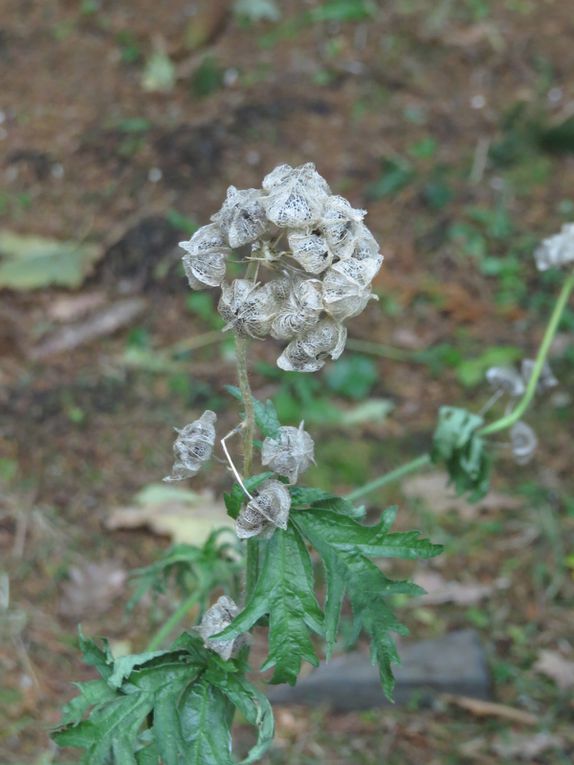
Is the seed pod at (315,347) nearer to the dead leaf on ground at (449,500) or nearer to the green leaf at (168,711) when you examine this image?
the green leaf at (168,711)

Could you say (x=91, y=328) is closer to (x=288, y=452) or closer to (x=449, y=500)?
(x=449, y=500)

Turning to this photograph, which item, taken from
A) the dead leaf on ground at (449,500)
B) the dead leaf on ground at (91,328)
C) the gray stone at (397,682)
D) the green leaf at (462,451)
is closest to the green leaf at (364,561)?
the green leaf at (462,451)

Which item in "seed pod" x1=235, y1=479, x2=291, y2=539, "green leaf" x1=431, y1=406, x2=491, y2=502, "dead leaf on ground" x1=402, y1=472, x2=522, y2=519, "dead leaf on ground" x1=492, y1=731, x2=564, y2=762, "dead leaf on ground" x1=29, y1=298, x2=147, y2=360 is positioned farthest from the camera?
→ "dead leaf on ground" x1=29, y1=298, x2=147, y2=360

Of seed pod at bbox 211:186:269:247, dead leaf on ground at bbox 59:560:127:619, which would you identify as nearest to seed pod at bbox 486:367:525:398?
seed pod at bbox 211:186:269:247

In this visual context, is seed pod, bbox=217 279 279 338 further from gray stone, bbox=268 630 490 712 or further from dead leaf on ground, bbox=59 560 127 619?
dead leaf on ground, bbox=59 560 127 619

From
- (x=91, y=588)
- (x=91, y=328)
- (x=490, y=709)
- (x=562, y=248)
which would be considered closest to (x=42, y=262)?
(x=91, y=328)

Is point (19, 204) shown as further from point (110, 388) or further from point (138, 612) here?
point (138, 612)

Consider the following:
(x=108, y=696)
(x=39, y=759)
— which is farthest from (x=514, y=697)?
(x=108, y=696)
